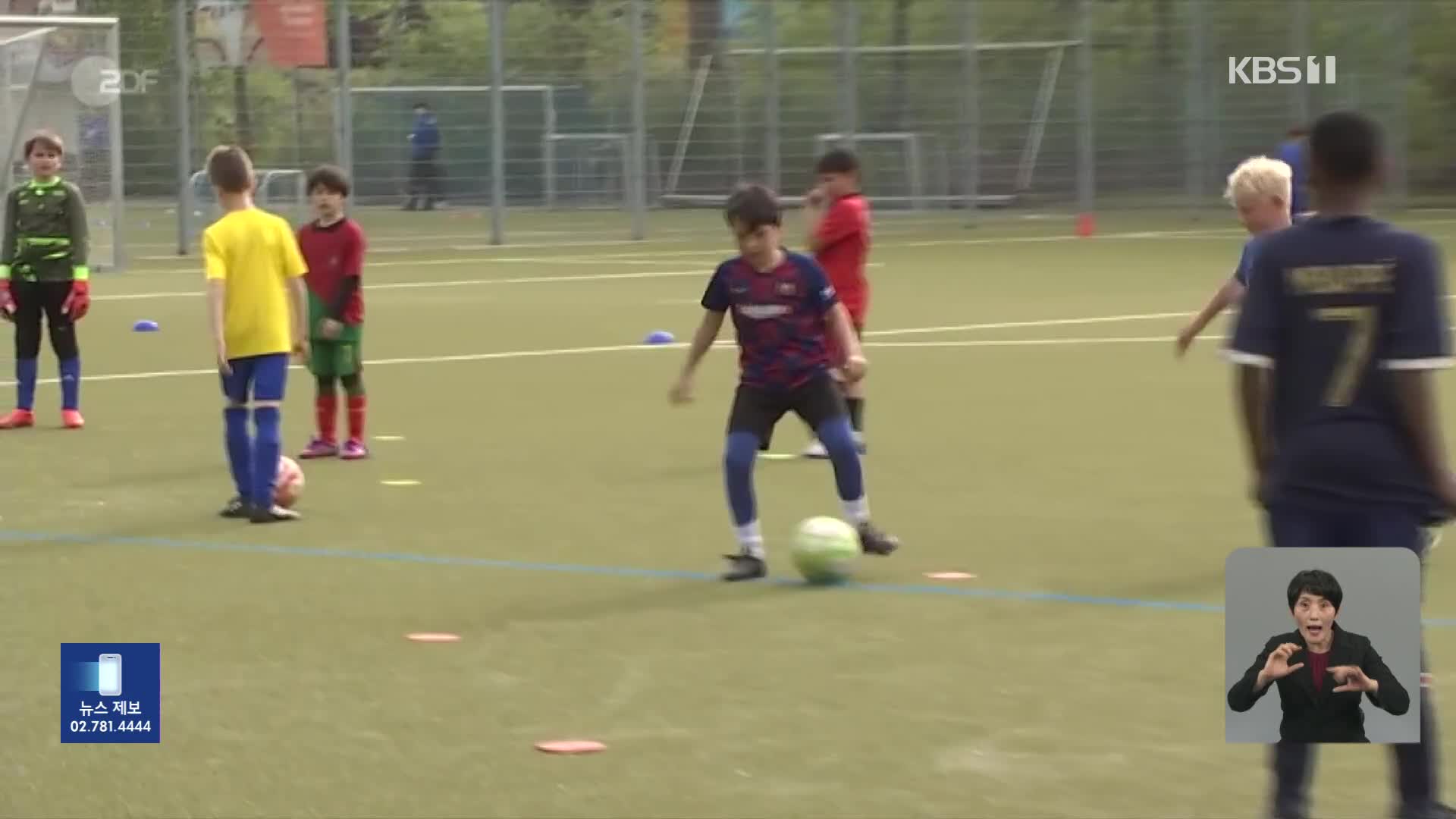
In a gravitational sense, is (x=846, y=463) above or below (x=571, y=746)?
above

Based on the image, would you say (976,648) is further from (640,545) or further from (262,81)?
(262,81)

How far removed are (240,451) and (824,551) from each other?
10.3ft

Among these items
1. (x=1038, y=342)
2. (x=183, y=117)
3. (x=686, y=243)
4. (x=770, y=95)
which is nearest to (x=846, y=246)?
(x=1038, y=342)

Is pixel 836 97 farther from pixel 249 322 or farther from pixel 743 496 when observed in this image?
pixel 743 496

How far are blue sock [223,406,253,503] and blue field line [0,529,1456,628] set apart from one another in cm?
68

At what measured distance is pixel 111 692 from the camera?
7.29 meters

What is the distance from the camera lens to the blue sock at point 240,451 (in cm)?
1119

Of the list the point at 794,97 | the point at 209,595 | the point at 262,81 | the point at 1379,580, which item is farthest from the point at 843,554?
the point at 794,97

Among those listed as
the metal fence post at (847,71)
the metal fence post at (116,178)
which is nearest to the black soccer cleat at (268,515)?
the metal fence post at (116,178)

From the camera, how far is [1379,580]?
5383 millimetres

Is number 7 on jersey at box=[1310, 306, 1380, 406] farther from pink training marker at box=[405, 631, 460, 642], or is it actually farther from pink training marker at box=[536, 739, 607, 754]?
pink training marker at box=[405, 631, 460, 642]

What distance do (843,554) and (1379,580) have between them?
4061mm

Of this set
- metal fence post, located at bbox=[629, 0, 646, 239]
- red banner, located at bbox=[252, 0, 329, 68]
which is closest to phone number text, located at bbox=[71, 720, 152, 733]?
red banner, located at bbox=[252, 0, 329, 68]

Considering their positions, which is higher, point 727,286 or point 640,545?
point 727,286
